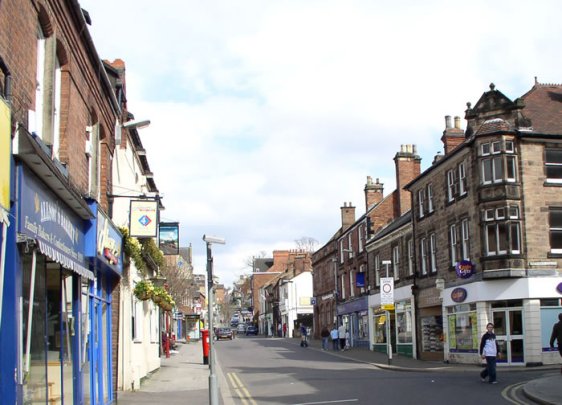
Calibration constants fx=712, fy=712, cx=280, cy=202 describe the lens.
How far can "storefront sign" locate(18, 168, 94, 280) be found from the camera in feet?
26.5

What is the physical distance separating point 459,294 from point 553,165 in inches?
262

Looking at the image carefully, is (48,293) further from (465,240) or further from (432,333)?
(432,333)

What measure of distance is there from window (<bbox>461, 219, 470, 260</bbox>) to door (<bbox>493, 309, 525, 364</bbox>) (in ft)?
9.52

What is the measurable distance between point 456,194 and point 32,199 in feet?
83.6

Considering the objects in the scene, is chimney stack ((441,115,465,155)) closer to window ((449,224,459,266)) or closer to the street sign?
window ((449,224,459,266))

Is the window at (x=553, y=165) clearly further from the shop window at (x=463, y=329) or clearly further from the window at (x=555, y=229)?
the shop window at (x=463, y=329)

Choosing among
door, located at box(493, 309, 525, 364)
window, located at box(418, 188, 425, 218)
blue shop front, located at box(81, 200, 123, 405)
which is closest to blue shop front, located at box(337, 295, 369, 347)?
window, located at box(418, 188, 425, 218)

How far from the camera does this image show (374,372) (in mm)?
26703

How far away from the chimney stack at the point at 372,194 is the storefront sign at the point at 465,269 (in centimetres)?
2143

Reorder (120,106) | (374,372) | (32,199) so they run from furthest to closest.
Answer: (374,372)
(120,106)
(32,199)

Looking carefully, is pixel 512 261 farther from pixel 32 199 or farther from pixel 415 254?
pixel 32 199

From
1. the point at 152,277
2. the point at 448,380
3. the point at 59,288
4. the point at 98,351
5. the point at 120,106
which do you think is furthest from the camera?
the point at 152,277

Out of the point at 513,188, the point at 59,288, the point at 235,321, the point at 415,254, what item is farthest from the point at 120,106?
the point at 235,321

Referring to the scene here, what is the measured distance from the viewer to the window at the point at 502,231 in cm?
2822
